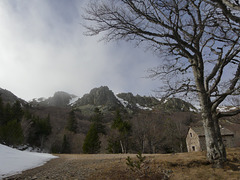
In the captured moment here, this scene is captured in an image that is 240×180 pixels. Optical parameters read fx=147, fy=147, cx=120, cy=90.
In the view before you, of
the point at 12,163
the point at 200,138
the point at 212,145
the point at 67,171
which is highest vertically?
the point at 212,145

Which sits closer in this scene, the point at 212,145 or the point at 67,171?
the point at 212,145

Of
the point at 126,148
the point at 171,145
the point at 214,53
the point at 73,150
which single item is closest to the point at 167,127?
the point at 171,145

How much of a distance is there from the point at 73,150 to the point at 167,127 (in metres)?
21.4

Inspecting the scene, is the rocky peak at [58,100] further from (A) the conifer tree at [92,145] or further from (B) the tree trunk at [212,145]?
(B) the tree trunk at [212,145]

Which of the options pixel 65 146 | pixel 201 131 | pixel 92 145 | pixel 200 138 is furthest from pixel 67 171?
pixel 65 146

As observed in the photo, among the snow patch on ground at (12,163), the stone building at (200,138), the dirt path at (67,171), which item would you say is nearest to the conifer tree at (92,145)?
the stone building at (200,138)

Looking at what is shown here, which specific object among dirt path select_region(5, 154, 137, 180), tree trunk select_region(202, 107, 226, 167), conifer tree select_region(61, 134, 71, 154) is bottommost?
conifer tree select_region(61, 134, 71, 154)

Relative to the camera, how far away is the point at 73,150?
→ 33.5 metres

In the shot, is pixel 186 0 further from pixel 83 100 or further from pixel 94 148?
pixel 83 100

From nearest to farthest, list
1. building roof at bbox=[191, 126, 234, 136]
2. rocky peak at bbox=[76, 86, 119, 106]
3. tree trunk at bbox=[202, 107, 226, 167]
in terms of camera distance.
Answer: tree trunk at bbox=[202, 107, 226, 167], building roof at bbox=[191, 126, 234, 136], rocky peak at bbox=[76, 86, 119, 106]

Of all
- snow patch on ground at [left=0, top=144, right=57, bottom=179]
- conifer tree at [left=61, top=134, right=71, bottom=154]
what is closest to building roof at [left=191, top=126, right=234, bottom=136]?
snow patch on ground at [left=0, top=144, right=57, bottom=179]

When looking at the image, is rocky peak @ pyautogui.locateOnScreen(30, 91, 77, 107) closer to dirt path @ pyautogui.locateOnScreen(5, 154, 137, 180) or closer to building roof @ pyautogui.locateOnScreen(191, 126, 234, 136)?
building roof @ pyautogui.locateOnScreen(191, 126, 234, 136)

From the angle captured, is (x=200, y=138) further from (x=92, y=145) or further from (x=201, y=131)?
(x=92, y=145)

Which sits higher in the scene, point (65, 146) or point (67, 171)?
point (67, 171)
